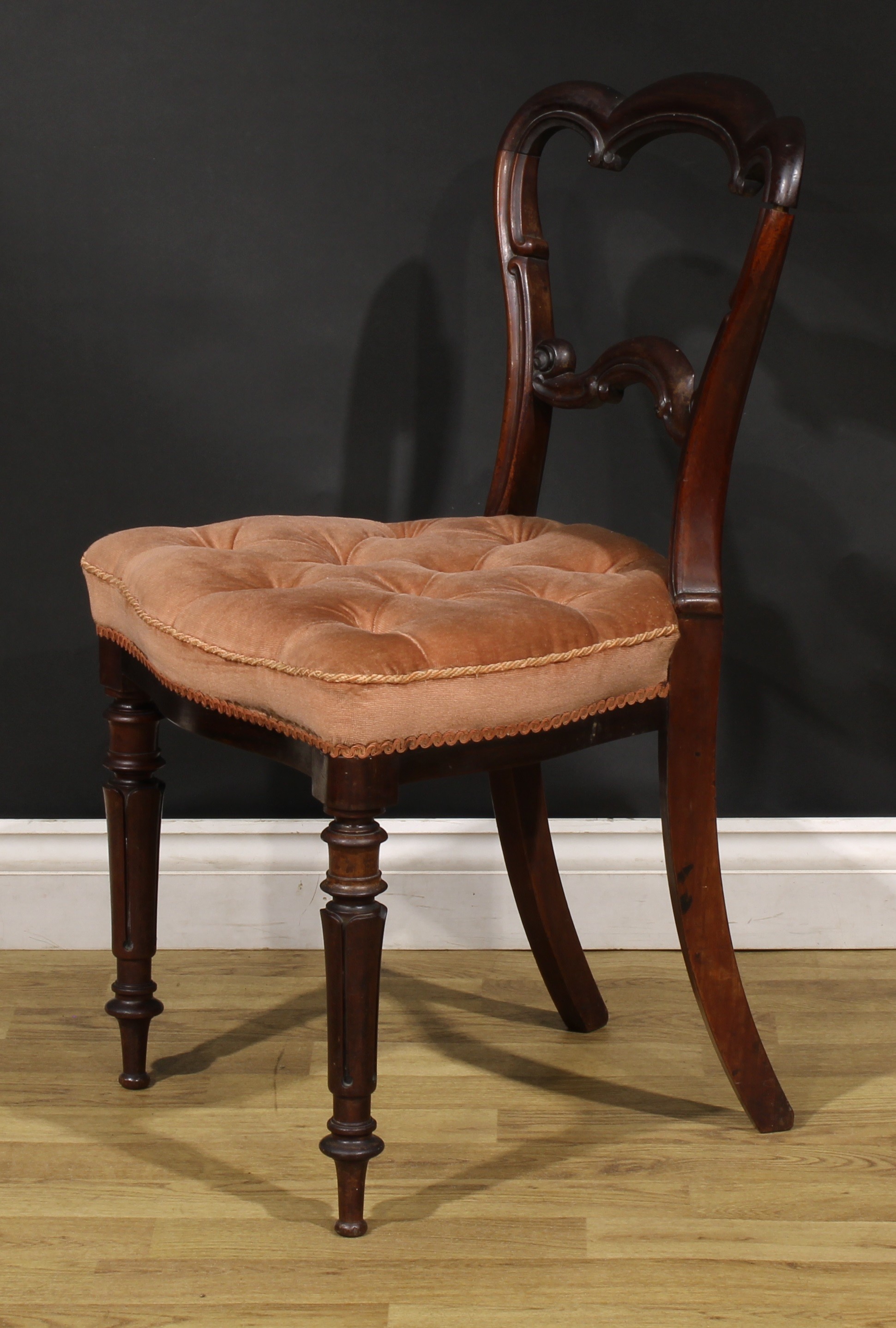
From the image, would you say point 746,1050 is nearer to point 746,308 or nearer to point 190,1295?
point 190,1295

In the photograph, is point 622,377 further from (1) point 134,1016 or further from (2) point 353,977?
(1) point 134,1016

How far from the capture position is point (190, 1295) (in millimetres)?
999

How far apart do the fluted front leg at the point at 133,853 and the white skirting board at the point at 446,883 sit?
12.8 inches

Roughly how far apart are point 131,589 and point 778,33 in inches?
39.5

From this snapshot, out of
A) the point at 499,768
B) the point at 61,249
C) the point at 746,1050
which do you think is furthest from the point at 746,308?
the point at 61,249

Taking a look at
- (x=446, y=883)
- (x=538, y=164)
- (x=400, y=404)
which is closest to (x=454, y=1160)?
(x=446, y=883)

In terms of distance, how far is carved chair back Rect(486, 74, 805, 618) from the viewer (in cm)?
103

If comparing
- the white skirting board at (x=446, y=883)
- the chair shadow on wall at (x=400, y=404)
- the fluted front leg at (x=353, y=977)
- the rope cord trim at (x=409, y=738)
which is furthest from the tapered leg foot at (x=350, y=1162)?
the chair shadow on wall at (x=400, y=404)

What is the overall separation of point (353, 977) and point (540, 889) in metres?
0.43

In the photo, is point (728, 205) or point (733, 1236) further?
point (728, 205)

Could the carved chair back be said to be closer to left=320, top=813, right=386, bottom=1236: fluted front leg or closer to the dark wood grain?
the dark wood grain

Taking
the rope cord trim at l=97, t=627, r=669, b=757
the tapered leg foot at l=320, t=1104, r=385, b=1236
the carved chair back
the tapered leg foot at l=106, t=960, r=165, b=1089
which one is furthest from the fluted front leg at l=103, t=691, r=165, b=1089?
the carved chair back

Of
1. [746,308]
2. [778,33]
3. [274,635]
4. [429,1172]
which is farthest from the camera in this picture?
[778,33]

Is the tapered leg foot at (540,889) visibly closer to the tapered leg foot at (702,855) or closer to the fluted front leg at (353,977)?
the tapered leg foot at (702,855)
